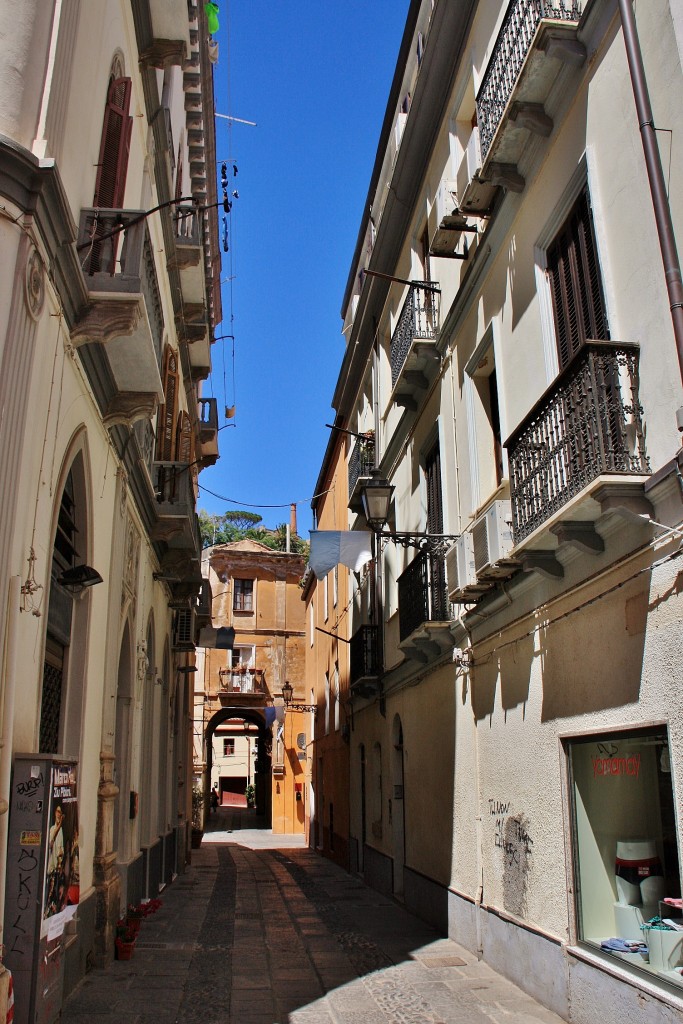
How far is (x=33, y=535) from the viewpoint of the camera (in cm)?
647

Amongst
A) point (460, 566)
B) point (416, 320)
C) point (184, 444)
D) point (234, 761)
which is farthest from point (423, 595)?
point (234, 761)

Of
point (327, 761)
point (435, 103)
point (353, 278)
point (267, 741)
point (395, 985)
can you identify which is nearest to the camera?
point (395, 985)

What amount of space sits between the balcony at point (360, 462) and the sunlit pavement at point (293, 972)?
7.73 metres

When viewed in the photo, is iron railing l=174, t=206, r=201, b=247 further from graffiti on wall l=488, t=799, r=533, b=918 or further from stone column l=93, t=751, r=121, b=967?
graffiti on wall l=488, t=799, r=533, b=918

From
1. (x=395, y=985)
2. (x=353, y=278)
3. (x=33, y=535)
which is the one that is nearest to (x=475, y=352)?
(x=33, y=535)

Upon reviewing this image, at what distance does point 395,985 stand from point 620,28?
8.83 m

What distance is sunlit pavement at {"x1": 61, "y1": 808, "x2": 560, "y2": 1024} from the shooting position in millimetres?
7461

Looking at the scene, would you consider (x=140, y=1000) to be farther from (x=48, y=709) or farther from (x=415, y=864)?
(x=415, y=864)

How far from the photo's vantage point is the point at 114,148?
28.9ft

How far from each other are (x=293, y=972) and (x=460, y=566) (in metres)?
4.87

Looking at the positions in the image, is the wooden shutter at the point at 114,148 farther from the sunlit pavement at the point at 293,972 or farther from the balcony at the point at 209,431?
the balcony at the point at 209,431

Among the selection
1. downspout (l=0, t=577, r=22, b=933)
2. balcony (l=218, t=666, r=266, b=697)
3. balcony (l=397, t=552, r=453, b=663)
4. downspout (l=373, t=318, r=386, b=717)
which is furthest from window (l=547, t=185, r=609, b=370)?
balcony (l=218, t=666, r=266, b=697)

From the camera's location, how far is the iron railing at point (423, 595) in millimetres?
11797

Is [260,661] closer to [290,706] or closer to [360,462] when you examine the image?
[290,706]
